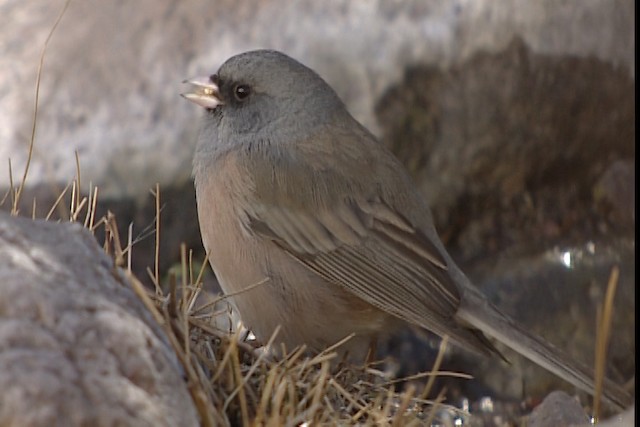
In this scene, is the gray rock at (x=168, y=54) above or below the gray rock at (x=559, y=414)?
above

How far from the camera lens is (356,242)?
343 cm

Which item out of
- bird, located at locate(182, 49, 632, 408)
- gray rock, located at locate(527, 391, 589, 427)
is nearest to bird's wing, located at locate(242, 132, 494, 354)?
bird, located at locate(182, 49, 632, 408)

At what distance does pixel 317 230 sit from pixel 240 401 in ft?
3.60

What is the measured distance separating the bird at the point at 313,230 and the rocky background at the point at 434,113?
142cm

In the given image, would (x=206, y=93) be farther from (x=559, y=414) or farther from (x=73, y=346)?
(x=73, y=346)

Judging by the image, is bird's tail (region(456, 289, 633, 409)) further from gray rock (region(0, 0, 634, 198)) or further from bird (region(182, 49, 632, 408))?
gray rock (region(0, 0, 634, 198))

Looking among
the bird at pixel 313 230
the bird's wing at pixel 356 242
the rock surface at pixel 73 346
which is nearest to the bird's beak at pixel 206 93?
the bird at pixel 313 230

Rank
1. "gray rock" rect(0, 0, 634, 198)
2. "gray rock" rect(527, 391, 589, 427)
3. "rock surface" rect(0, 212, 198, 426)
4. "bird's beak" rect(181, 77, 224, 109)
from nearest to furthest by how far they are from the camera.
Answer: "rock surface" rect(0, 212, 198, 426) → "gray rock" rect(527, 391, 589, 427) → "bird's beak" rect(181, 77, 224, 109) → "gray rock" rect(0, 0, 634, 198)

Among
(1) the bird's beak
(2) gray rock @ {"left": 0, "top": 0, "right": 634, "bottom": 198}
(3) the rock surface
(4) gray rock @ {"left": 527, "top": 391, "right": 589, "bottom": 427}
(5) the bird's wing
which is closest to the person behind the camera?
(3) the rock surface

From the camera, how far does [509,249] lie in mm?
5637

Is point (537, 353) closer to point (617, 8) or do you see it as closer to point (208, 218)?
Answer: point (208, 218)

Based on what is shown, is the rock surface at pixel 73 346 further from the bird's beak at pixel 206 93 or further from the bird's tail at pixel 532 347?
the bird's beak at pixel 206 93

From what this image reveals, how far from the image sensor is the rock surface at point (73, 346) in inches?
73.7

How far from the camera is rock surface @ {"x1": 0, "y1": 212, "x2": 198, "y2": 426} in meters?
1.87
